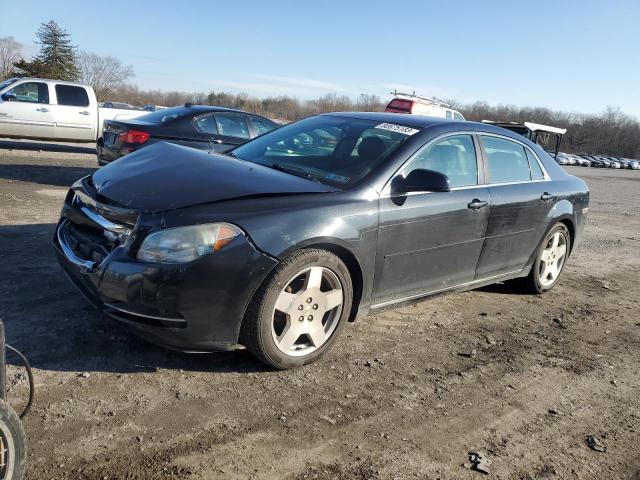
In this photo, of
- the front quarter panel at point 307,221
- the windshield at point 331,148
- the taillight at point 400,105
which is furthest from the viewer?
the taillight at point 400,105

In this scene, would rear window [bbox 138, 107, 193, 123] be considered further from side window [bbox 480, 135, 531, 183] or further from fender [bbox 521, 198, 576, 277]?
fender [bbox 521, 198, 576, 277]

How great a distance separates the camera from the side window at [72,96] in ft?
46.4

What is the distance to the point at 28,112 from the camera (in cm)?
1344

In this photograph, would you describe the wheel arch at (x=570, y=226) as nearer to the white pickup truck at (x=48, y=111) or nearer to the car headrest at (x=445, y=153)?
the car headrest at (x=445, y=153)

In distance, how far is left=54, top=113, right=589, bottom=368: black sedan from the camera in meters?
3.01

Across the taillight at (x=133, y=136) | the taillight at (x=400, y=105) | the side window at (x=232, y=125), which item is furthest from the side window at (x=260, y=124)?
the taillight at (x=400, y=105)

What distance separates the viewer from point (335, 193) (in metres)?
3.54

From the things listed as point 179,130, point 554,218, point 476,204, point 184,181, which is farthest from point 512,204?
point 179,130

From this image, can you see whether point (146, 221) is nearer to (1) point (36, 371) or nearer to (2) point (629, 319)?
(1) point (36, 371)

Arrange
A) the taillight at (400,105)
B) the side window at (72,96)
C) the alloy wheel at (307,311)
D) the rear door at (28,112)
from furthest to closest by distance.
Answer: the taillight at (400,105), the side window at (72,96), the rear door at (28,112), the alloy wheel at (307,311)

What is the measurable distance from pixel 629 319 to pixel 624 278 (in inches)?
69.6

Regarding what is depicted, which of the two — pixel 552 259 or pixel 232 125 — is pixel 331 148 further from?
pixel 232 125

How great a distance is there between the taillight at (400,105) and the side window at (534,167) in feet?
44.9

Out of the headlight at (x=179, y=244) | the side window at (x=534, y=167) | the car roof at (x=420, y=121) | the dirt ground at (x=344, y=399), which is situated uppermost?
the car roof at (x=420, y=121)
